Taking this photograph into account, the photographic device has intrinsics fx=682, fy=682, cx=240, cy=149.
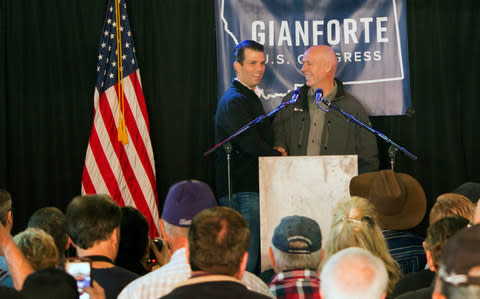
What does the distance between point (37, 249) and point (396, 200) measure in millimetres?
2289

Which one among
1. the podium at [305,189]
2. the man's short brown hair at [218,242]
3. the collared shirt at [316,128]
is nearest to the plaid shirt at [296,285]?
the man's short brown hair at [218,242]

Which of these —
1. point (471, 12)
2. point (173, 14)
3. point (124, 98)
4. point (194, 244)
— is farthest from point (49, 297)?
point (471, 12)

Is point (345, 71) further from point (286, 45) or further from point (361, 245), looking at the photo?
point (361, 245)

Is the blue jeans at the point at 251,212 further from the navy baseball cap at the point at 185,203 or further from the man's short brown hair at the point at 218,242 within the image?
the man's short brown hair at the point at 218,242

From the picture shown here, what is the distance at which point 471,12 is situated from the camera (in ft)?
22.5

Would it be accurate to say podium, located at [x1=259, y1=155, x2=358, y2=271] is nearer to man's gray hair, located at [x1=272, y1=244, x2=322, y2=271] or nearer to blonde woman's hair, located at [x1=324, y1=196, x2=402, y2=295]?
blonde woman's hair, located at [x1=324, y1=196, x2=402, y2=295]

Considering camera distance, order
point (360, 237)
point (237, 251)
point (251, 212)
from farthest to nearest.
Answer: point (251, 212), point (360, 237), point (237, 251)

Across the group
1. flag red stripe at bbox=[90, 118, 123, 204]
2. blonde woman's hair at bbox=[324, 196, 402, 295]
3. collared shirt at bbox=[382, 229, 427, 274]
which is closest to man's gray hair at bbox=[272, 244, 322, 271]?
blonde woman's hair at bbox=[324, 196, 402, 295]

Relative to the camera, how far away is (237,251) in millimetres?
2109

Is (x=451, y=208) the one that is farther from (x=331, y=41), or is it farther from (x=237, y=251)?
(x=331, y=41)

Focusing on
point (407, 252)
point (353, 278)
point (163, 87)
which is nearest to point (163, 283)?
point (353, 278)

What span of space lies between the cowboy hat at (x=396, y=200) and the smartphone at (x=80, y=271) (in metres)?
2.16

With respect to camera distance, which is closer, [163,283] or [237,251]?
[237,251]

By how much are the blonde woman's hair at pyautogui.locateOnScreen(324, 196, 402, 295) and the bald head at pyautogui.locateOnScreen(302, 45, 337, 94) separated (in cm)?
333
